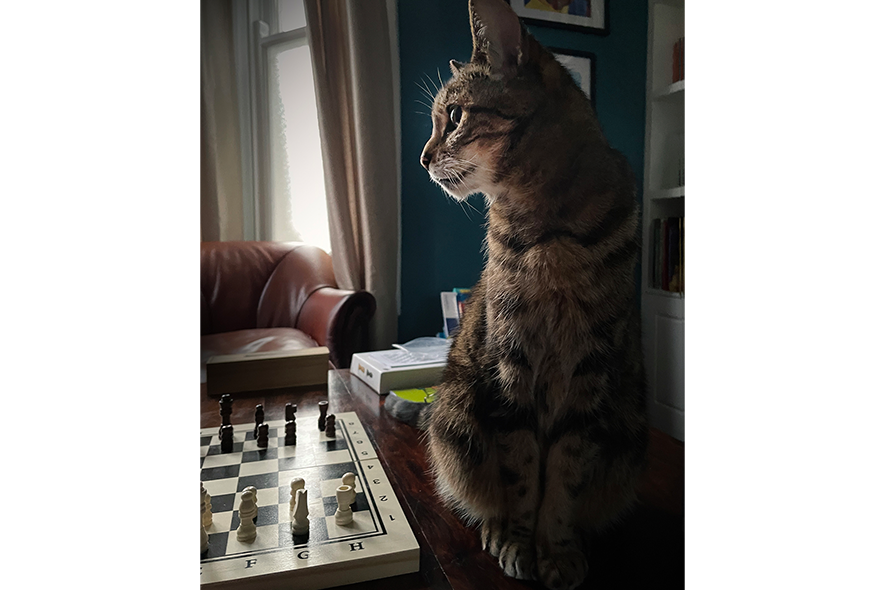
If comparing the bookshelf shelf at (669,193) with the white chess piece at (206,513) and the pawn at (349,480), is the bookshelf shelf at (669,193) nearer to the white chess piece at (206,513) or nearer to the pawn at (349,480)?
the pawn at (349,480)

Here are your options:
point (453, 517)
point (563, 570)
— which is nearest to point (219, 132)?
point (453, 517)

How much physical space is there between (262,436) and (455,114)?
1.76 ft

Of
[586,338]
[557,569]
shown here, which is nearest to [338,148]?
[586,338]

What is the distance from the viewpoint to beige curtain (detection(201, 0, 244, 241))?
2.68 ft

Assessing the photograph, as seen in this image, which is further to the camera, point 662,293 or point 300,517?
point 662,293

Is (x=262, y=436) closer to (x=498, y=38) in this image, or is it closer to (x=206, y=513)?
(x=206, y=513)

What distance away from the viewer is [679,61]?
905 millimetres

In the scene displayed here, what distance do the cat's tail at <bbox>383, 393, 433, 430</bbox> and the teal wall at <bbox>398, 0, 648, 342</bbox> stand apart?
95 mm

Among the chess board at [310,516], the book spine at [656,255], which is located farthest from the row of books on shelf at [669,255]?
the chess board at [310,516]

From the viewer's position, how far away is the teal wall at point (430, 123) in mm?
799

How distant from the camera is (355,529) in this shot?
760mm
